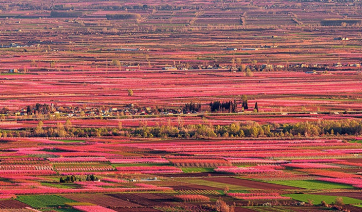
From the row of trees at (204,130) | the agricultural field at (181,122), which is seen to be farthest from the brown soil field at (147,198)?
the row of trees at (204,130)

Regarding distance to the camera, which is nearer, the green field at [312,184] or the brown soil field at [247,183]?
the brown soil field at [247,183]

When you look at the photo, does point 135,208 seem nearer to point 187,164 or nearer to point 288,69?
point 187,164

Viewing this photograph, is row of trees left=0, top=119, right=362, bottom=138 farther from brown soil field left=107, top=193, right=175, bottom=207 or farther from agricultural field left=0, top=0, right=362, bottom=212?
brown soil field left=107, top=193, right=175, bottom=207

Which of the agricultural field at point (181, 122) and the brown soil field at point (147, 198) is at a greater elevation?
the agricultural field at point (181, 122)

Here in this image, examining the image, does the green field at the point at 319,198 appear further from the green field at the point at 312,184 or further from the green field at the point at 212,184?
the green field at the point at 212,184

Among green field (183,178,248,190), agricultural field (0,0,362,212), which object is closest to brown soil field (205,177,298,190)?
agricultural field (0,0,362,212)

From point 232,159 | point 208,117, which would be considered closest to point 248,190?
point 232,159

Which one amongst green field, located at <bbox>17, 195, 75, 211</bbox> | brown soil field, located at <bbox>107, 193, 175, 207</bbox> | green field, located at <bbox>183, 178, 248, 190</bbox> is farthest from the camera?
green field, located at <bbox>183, 178, 248, 190</bbox>

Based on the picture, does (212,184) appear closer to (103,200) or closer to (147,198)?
(147,198)
